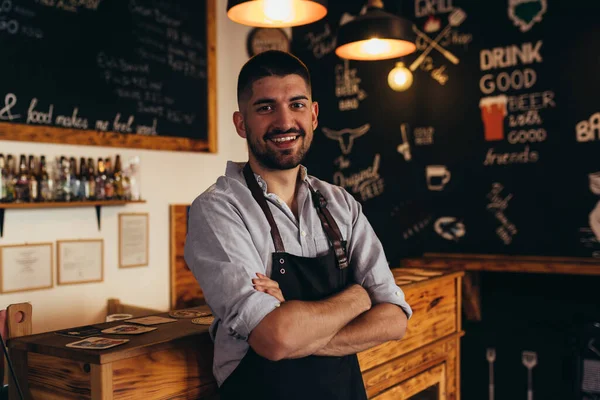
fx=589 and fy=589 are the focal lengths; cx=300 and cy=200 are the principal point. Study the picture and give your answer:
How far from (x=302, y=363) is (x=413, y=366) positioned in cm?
Result: 125

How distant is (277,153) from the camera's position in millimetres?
1798

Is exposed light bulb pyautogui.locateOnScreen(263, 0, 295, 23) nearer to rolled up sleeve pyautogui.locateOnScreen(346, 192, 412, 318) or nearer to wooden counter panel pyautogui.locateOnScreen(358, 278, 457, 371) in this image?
rolled up sleeve pyautogui.locateOnScreen(346, 192, 412, 318)

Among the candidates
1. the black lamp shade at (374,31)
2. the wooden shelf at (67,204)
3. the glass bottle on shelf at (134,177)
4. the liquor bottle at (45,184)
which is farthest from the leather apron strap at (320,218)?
the glass bottle on shelf at (134,177)

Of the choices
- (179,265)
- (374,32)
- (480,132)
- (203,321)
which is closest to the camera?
(203,321)

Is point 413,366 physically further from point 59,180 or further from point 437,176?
point 59,180

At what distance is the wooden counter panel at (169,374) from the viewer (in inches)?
63.0

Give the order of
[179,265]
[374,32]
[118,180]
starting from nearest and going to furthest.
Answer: [374,32] < [118,180] < [179,265]

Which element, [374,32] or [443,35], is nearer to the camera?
[374,32]

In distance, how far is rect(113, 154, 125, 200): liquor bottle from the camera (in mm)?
3746

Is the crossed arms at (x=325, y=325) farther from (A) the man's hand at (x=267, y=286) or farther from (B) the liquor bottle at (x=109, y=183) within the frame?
(B) the liquor bottle at (x=109, y=183)

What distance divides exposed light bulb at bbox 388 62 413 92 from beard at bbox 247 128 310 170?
2.68 m

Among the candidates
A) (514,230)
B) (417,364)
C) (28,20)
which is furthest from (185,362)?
(514,230)

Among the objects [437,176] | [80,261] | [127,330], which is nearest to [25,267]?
[80,261]

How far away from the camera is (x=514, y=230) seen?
396cm
